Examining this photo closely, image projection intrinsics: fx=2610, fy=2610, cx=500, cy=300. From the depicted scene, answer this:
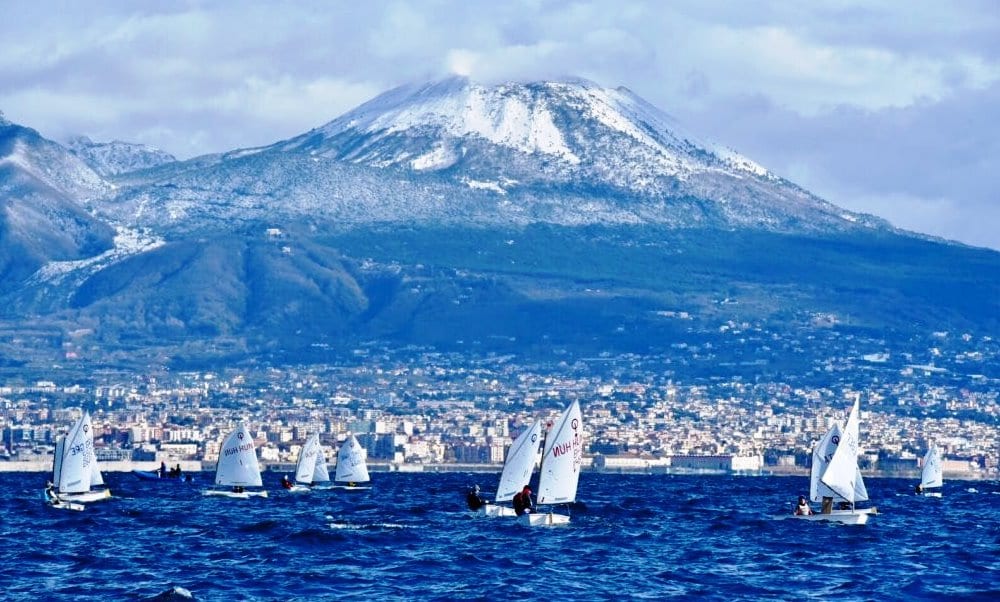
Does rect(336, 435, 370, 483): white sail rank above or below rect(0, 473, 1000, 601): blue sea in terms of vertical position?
above

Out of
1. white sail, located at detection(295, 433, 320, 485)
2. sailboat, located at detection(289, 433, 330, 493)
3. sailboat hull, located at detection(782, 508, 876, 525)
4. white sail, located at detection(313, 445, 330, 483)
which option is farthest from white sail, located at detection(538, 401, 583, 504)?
white sail, located at detection(313, 445, 330, 483)

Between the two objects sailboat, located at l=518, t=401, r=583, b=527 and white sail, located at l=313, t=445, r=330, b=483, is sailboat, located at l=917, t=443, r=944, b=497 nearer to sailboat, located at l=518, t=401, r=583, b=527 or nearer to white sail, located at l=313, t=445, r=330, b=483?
white sail, located at l=313, t=445, r=330, b=483

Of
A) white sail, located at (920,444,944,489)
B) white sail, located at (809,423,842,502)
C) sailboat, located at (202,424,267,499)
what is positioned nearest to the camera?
white sail, located at (809,423,842,502)

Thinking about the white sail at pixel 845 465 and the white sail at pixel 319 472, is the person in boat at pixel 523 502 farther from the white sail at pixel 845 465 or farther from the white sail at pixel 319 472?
the white sail at pixel 319 472

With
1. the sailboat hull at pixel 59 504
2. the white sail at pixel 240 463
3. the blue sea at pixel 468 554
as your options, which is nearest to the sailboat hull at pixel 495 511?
the blue sea at pixel 468 554

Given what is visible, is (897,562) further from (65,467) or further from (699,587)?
(65,467)

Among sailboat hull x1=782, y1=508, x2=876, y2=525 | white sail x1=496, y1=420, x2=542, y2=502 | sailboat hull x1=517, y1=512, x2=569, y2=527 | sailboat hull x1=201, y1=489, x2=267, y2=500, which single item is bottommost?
sailboat hull x1=517, y1=512, x2=569, y2=527

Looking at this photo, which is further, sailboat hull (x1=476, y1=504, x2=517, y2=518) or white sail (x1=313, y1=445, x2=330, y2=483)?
white sail (x1=313, y1=445, x2=330, y2=483)

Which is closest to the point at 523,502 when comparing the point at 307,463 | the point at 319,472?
the point at 307,463
